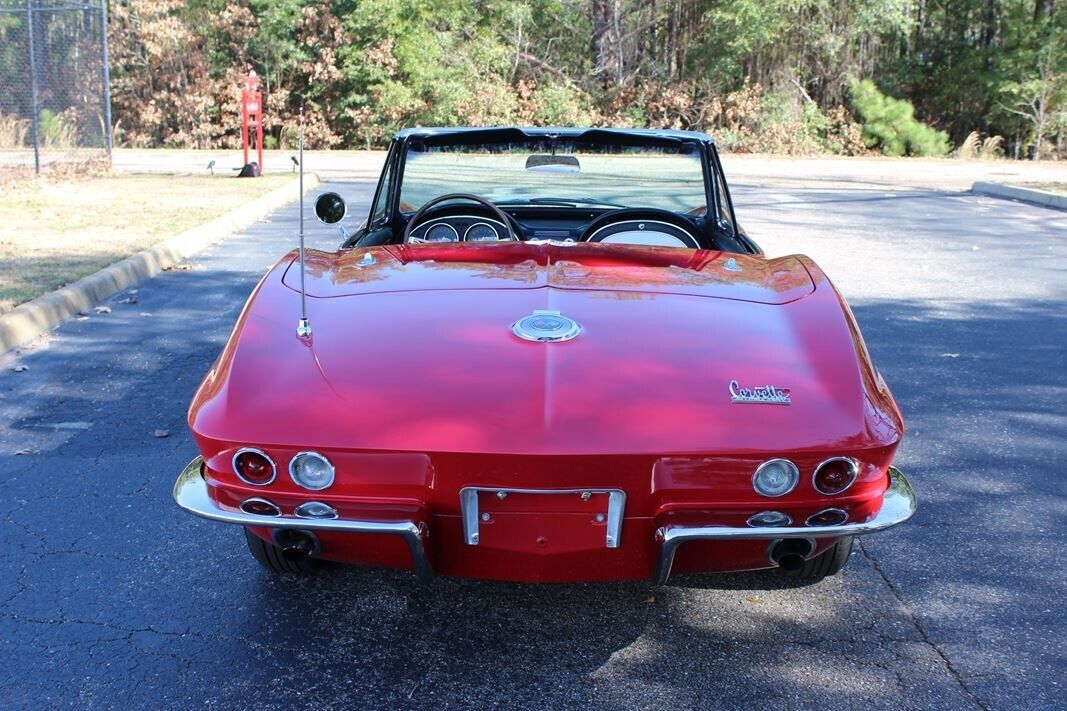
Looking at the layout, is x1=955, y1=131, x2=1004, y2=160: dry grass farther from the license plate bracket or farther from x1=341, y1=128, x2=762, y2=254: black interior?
the license plate bracket

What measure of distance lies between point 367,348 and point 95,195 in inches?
474

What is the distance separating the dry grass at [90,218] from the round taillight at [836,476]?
5.64m

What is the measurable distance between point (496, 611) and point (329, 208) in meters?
1.45

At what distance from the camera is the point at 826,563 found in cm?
314

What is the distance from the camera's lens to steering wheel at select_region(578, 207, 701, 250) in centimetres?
411

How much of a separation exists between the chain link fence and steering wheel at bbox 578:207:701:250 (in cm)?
1392

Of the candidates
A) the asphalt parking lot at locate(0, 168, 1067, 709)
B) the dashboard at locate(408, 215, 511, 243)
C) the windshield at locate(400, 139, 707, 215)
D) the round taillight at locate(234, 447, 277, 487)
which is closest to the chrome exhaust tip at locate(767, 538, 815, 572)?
the asphalt parking lot at locate(0, 168, 1067, 709)

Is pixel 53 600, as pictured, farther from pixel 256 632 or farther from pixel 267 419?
pixel 267 419

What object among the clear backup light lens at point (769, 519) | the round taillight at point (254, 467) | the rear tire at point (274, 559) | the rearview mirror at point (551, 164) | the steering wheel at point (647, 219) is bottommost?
A: the rear tire at point (274, 559)

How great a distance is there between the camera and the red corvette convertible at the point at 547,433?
8.23 feet

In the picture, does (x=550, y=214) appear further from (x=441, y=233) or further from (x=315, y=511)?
(x=315, y=511)

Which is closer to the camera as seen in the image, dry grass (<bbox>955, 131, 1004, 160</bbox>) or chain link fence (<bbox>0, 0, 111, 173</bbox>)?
chain link fence (<bbox>0, 0, 111, 173</bbox>)

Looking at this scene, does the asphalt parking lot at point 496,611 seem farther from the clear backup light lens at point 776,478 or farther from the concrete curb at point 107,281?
the concrete curb at point 107,281

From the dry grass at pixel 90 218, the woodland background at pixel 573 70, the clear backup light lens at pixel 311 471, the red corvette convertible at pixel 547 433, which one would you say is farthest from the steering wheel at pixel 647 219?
the woodland background at pixel 573 70
